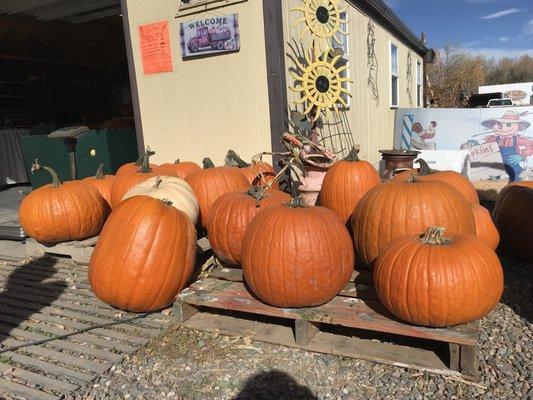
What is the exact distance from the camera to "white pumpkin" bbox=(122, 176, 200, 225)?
3.54 meters

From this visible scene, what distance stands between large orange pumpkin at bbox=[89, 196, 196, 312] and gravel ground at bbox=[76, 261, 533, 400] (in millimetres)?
353

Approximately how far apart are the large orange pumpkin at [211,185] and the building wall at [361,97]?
1.34 metres

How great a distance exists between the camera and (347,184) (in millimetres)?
3572

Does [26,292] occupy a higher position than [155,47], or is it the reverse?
[155,47]

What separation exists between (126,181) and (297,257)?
8.12 ft

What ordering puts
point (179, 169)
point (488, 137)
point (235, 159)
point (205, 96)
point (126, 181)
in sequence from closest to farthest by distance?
1. point (126, 181)
2. point (235, 159)
3. point (179, 169)
4. point (205, 96)
5. point (488, 137)

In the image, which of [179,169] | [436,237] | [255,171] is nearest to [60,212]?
[179,169]

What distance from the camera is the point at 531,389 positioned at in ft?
7.02

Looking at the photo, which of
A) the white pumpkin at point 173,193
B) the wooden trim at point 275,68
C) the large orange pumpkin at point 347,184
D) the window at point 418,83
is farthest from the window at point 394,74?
the white pumpkin at point 173,193

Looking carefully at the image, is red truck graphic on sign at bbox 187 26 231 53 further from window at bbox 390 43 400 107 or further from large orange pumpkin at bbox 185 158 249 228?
window at bbox 390 43 400 107

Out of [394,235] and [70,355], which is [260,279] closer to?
[394,235]

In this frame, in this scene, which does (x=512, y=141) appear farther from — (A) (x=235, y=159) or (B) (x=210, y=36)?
(B) (x=210, y=36)

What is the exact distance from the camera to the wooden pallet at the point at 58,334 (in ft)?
7.88

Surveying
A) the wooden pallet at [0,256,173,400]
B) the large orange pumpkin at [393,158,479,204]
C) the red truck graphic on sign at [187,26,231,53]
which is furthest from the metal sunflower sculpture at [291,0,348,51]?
the wooden pallet at [0,256,173,400]
